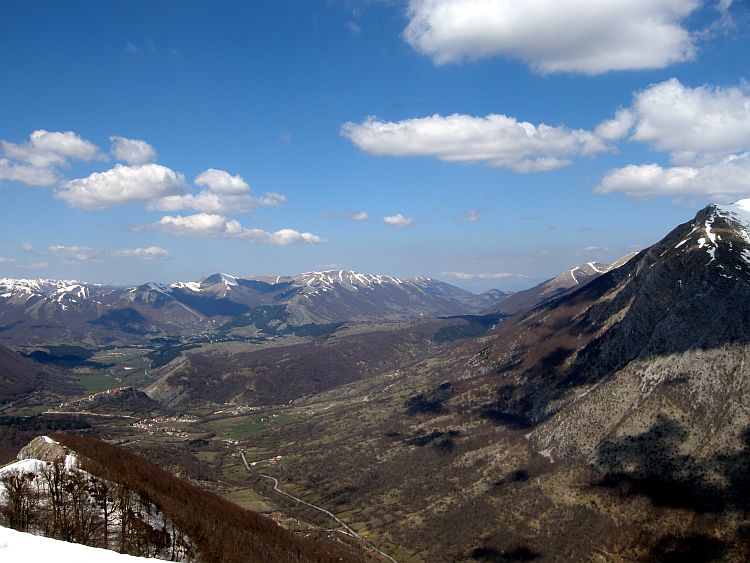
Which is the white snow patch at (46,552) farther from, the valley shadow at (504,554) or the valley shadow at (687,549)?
the valley shadow at (504,554)

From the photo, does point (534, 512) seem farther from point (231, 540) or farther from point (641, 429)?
point (231, 540)

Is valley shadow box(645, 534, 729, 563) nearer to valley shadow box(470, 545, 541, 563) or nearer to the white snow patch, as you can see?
valley shadow box(470, 545, 541, 563)

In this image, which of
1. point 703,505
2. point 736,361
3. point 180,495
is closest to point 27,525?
point 180,495

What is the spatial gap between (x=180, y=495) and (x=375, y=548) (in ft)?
289

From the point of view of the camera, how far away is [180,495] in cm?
13175

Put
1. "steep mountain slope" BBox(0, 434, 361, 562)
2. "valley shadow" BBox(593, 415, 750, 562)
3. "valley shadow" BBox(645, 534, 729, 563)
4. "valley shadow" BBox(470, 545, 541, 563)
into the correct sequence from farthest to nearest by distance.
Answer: "valley shadow" BBox(470, 545, 541, 563) → "valley shadow" BBox(593, 415, 750, 562) → "valley shadow" BBox(645, 534, 729, 563) → "steep mountain slope" BBox(0, 434, 361, 562)

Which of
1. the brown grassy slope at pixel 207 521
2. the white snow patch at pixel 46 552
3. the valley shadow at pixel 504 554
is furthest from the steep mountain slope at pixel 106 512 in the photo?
the valley shadow at pixel 504 554

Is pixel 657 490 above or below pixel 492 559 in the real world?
above

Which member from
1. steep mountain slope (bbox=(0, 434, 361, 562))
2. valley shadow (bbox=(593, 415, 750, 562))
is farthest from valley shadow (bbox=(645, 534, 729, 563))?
steep mountain slope (bbox=(0, 434, 361, 562))

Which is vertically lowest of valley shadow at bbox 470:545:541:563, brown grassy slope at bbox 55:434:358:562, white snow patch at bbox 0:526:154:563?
valley shadow at bbox 470:545:541:563

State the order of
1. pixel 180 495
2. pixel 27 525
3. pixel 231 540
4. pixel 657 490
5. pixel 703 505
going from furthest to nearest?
pixel 657 490 → pixel 703 505 → pixel 180 495 → pixel 231 540 → pixel 27 525

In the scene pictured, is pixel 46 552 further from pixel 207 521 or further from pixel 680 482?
pixel 680 482

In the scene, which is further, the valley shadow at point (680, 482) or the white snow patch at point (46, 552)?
the valley shadow at point (680, 482)

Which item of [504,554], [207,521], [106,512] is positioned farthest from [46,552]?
[504,554]
